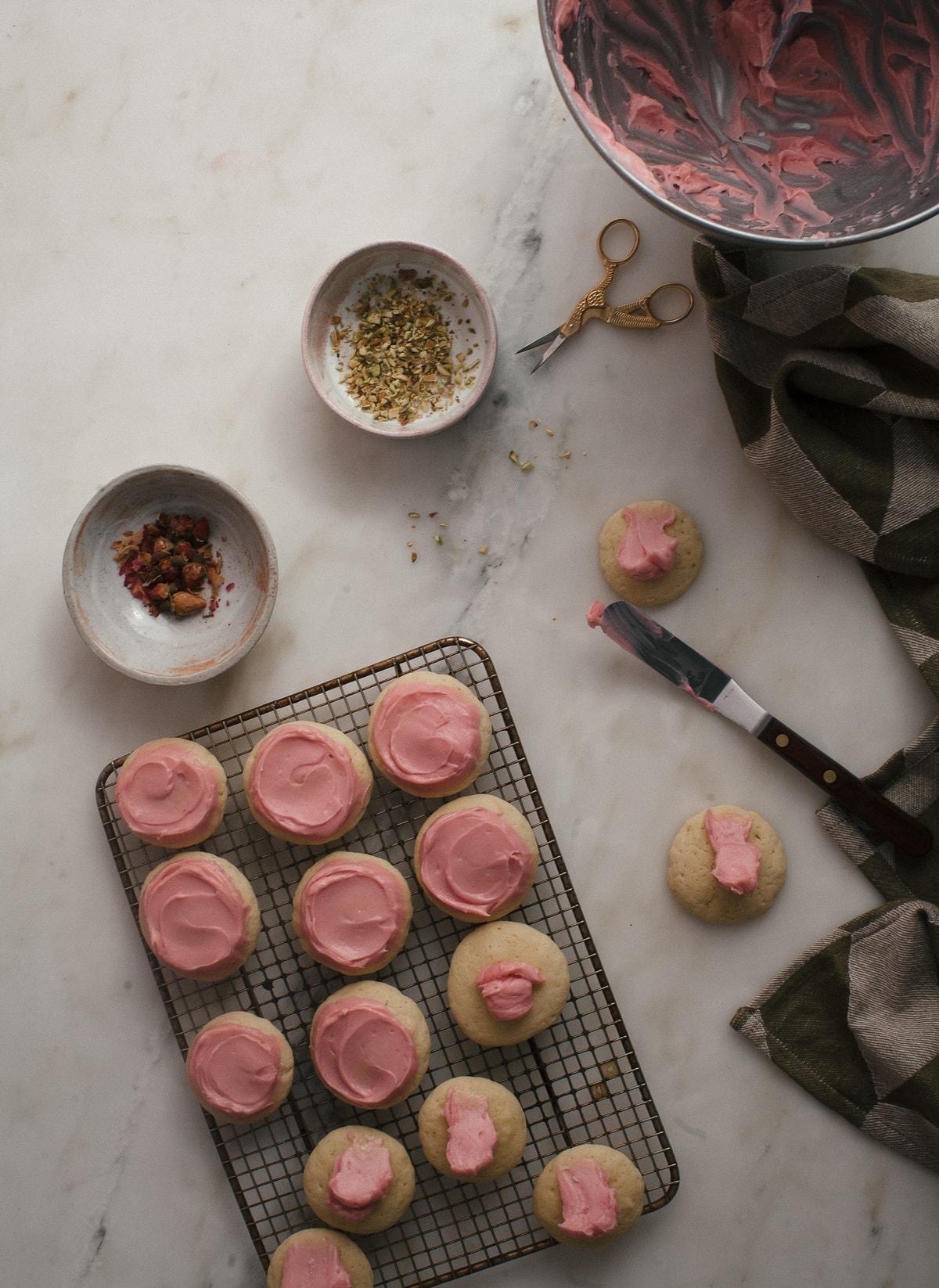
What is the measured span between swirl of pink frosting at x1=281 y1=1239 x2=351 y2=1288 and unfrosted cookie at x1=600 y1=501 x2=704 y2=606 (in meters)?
1.47

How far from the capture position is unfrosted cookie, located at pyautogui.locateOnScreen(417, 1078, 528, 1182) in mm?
1920

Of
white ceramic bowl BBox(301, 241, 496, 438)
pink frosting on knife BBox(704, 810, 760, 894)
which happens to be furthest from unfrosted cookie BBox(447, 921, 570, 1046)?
white ceramic bowl BBox(301, 241, 496, 438)

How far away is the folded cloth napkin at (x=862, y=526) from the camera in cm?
195

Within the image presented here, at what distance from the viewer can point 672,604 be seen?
213 centimetres

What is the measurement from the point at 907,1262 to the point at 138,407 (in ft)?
8.09

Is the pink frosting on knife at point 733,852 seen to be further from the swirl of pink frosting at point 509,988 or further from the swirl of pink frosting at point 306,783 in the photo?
the swirl of pink frosting at point 306,783

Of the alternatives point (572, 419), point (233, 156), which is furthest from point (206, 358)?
point (572, 419)

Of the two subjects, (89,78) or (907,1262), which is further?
(89,78)

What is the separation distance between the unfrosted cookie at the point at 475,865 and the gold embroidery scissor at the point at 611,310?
0.99m

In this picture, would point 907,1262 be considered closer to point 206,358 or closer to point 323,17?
point 206,358

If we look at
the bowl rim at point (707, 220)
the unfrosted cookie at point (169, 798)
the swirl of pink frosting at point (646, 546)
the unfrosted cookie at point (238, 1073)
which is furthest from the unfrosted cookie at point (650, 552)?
the unfrosted cookie at point (238, 1073)

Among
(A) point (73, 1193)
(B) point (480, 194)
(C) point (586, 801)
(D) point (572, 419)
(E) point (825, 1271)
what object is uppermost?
(B) point (480, 194)

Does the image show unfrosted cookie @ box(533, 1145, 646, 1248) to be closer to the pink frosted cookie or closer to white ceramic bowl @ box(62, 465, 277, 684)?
the pink frosted cookie

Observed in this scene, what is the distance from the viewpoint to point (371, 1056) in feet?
6.40
